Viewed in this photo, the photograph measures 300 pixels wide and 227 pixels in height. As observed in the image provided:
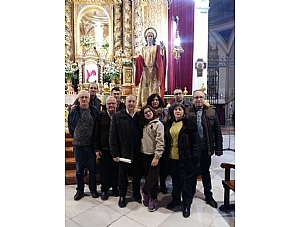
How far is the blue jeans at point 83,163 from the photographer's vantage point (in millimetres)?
798

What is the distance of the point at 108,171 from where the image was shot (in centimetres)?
90

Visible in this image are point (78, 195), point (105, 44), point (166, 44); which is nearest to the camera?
point (78, 195)

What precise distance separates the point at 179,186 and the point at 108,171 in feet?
1.18

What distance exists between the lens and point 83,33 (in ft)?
7.50

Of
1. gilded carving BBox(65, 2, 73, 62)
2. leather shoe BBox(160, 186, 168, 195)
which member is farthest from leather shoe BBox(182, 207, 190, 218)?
gilded carving BBox(65, 2, 73, 62)

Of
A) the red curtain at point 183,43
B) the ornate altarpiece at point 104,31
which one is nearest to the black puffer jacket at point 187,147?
the red curtain at point 183,43

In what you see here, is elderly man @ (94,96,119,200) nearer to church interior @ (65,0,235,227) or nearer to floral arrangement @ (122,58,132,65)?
church interior @ (65,0,235,227)

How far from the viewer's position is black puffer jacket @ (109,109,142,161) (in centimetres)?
89

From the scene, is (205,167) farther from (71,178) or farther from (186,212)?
(71,178)

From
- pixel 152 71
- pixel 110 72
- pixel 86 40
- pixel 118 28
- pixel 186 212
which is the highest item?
pixel 118 28

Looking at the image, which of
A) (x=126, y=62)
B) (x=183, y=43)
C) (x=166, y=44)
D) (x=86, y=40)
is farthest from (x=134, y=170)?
(x=86, y=40)
